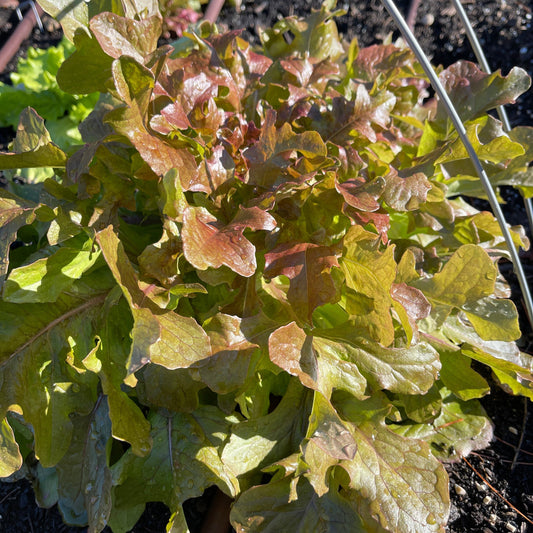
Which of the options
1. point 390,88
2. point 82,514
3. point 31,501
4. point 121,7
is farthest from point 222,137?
point 31,501

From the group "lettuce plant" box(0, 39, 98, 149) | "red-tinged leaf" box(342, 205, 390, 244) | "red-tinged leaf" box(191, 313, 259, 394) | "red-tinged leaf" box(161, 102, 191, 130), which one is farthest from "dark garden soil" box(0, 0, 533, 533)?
"red-tinged leaf" box(161, 102, 191, 130)

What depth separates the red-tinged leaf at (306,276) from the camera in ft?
4.18

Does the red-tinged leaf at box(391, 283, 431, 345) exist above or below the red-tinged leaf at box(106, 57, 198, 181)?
below

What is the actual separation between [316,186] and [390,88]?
697 millimetres

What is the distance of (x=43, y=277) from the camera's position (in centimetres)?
136

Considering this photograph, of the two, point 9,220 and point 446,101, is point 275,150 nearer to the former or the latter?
point 446,101

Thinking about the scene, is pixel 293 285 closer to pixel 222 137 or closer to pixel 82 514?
pixel 222 137

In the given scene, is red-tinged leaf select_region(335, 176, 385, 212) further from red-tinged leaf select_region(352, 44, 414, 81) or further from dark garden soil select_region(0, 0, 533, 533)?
dark garden soil select_region(0, 0, 533, 533)

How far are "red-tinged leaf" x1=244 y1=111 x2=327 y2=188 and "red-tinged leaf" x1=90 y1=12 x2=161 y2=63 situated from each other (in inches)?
12.9

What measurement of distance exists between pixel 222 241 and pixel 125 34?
54cm

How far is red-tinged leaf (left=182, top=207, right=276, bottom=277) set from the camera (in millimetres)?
1104

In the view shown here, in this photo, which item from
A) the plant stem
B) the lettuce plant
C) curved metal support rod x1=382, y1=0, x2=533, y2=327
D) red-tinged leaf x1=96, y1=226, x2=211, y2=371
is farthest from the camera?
the plant stem

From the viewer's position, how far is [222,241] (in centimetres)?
117

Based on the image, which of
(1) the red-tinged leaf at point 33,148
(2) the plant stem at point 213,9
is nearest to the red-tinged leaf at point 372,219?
(1) the red-tinged leaf at point 33,148
